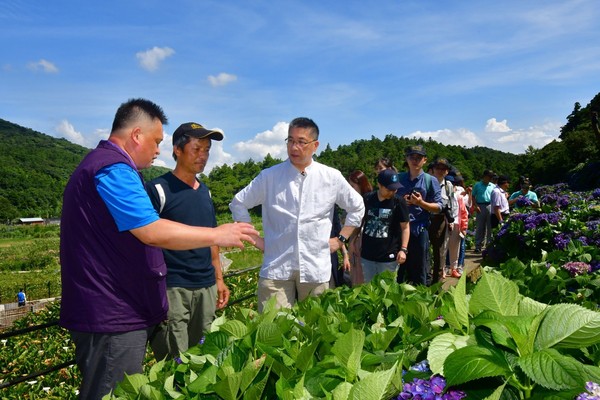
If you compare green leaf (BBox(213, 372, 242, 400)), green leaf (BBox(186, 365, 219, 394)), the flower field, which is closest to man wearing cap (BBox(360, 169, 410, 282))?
the flower field

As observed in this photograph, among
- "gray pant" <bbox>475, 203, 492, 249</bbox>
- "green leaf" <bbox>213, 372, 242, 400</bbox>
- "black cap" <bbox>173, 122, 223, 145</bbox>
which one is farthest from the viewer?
"gray pant" <bbox>475, 203, 492, 249</bbox>

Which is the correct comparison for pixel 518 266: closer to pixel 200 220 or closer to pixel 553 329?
pixel 553 329

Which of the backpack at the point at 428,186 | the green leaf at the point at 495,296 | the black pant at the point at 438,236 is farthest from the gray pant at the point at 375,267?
the green leaf at the point at 495,296

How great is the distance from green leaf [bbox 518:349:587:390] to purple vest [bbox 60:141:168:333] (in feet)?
6.77

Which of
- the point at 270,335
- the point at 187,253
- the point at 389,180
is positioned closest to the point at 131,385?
the point at 270,335

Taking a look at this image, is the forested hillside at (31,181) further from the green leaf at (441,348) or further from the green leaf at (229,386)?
the green leaf at (441,348)

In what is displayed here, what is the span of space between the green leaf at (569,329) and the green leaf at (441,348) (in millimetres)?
162

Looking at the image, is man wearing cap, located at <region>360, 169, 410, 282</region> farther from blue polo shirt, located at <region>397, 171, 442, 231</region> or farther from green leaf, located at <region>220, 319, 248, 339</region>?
green leaf, located at <region>220, 319, 248, 339</region>

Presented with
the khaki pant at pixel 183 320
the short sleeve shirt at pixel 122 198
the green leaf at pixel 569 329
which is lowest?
the khaki pant at pixel 183 320

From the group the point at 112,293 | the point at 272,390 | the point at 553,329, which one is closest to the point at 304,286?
the point at 112,293

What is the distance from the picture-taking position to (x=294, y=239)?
3.72 metres

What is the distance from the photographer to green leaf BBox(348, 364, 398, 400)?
3.18ft

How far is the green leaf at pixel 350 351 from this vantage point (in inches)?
45.8

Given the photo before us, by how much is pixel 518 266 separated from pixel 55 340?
22.9ft
